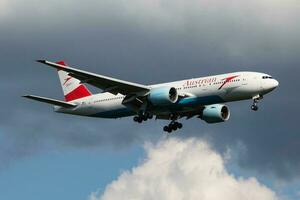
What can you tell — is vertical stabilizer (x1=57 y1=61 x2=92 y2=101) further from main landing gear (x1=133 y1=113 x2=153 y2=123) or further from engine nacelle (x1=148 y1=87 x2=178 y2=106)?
engine nacelle (x1=148 y1=87 x2=178 y2=106)

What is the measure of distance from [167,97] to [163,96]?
1.39 feet

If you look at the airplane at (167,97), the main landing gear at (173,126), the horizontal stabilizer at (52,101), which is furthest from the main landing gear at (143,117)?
the horizontal stabilizer at (52,101)

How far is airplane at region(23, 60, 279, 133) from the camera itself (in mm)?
91688

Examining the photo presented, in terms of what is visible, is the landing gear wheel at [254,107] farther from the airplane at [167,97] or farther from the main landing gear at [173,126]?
the main landing gear at [173,126]

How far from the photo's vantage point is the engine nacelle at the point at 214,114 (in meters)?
98.8

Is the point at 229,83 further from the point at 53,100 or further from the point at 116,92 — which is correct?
the point at 53,100

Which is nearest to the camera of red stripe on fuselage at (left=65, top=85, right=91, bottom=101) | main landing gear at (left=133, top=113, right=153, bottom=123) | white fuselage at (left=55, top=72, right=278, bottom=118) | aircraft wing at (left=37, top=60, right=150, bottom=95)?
white fuselage at (left=55, top=72, right=278, bottom=118)

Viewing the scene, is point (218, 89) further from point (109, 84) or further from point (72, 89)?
point (72, 89)

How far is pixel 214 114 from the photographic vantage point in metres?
98.8

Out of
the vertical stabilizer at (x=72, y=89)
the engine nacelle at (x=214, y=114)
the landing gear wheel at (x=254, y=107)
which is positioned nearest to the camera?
the landing gear wheel at (x=254, y=107)

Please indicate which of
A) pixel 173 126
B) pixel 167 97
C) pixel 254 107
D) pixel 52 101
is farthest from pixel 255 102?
pixel 52 101

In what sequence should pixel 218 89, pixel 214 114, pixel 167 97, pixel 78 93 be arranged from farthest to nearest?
pixel 78 93 → pixel 214 114 → pixel 167 97 → pixel 218 89

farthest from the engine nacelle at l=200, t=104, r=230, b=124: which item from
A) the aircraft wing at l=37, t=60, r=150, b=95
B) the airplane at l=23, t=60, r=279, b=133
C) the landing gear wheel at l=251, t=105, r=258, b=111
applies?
the landing gear wheel at l=251, t=105, r=258, b=111

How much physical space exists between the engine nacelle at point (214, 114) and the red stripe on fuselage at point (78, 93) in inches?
519
